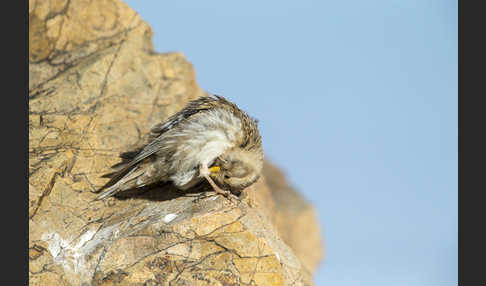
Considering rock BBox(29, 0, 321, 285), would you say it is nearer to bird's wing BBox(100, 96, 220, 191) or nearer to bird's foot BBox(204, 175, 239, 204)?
bird's foot BBox(204, 175, 239, 204)

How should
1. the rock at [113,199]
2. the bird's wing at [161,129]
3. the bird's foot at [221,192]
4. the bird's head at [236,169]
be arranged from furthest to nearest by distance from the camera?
1. the bird's wing at [161,129]
2. the bird's head at [236,169]
3. the bird's foot at [221,192]
4. the rock at [113,199]

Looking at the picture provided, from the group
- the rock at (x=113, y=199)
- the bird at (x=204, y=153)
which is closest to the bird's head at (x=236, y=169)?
the bird at (x=204, y=153)

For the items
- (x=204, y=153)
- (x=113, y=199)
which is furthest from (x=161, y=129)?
(x=113, y=199)

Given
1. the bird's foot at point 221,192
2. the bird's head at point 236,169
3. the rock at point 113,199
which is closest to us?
the rock at point 113,199

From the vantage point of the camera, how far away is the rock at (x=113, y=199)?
15.8 feet

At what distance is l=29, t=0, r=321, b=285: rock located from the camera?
189 inches

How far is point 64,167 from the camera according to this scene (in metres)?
6.05

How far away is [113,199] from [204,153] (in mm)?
1218

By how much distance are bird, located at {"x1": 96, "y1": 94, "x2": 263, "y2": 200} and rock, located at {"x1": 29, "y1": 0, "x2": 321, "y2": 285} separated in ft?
0.77

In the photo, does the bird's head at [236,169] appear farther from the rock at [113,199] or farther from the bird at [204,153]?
the rock at [113,199]

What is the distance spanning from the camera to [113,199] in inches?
231

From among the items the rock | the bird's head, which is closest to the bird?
the bird's head

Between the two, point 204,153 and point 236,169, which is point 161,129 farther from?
point 236,169

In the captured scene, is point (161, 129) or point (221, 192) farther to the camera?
point (161, 129)
